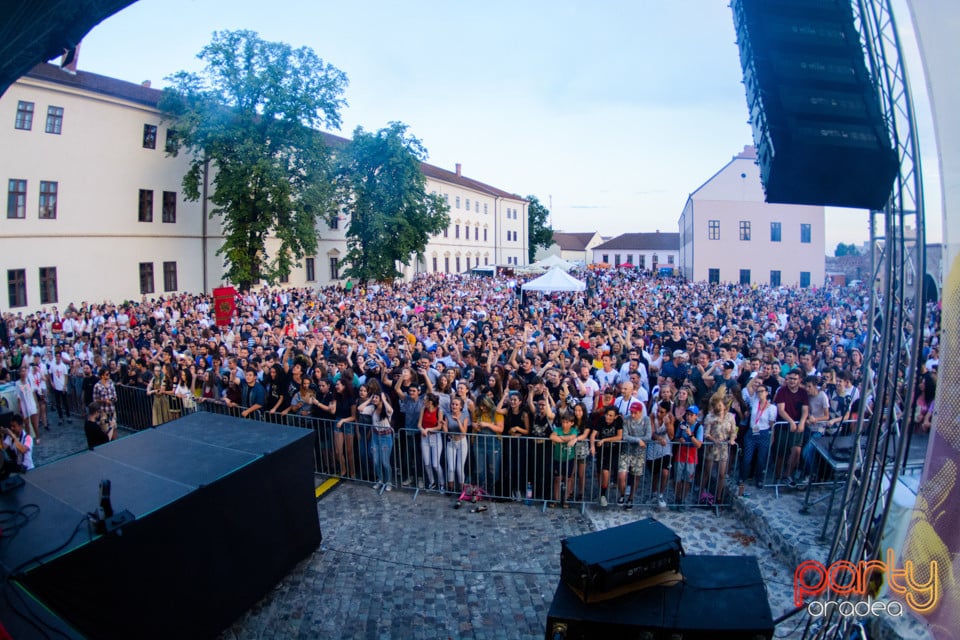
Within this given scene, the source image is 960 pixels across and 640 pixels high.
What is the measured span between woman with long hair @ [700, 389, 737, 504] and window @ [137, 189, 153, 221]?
31.1 meters

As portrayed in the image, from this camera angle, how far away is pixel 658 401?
23.3ft

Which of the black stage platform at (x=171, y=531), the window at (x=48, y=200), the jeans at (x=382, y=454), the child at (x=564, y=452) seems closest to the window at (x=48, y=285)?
the window at (x=48, y=200)

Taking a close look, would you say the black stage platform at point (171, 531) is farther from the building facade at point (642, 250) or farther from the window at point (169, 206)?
the building facade at point (642, 250)

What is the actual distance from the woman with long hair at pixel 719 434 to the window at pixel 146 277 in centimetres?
3077

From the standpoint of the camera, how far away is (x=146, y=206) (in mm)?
29047

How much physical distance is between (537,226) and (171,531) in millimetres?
82035

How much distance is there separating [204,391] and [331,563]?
5.43 metres

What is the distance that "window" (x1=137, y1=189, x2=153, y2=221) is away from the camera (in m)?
28.8

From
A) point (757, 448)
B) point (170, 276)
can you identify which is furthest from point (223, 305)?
point (170, 276)

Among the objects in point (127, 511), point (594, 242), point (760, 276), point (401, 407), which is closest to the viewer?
point (127, 511)

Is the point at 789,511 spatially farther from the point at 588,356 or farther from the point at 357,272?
the point at 357,272

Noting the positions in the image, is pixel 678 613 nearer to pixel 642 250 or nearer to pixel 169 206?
pixel 169 206

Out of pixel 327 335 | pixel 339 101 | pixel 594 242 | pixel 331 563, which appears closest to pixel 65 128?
pixel 339 101

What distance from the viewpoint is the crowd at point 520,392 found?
6891 millimetres
